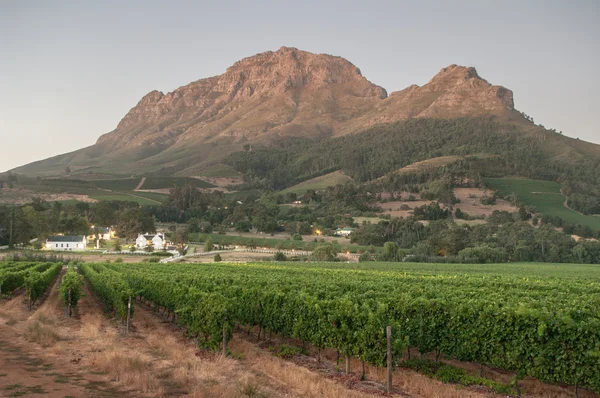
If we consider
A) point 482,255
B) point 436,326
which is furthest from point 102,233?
point 436,326

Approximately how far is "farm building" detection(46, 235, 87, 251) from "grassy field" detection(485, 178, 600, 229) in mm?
122548

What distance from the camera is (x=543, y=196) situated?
16400cm

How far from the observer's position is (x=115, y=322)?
28172mm

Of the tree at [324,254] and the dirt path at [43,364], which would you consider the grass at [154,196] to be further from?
the dirt path at [43,364]

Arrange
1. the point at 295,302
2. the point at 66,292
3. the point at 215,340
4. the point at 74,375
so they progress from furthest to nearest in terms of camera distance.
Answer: the point at 66,292
the point at 295,302
the point at 215,340
the point at 74,375

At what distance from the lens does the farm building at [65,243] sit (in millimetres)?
107088

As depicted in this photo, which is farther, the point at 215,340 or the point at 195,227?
the point at 195,227

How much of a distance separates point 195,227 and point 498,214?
271 feet

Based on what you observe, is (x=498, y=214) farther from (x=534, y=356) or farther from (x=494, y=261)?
(x=534, y=356)

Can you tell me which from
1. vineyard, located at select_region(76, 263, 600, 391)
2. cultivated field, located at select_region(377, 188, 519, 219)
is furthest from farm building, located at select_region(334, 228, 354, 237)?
vineyard, located at select_region(76, 263, 600, 391)

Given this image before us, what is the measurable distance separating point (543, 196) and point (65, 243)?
143180 millimetres

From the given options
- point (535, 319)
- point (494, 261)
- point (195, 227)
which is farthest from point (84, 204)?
point (535, 319)

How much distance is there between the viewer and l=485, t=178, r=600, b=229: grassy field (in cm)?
13900

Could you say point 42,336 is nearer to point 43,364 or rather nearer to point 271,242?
point 43,364
